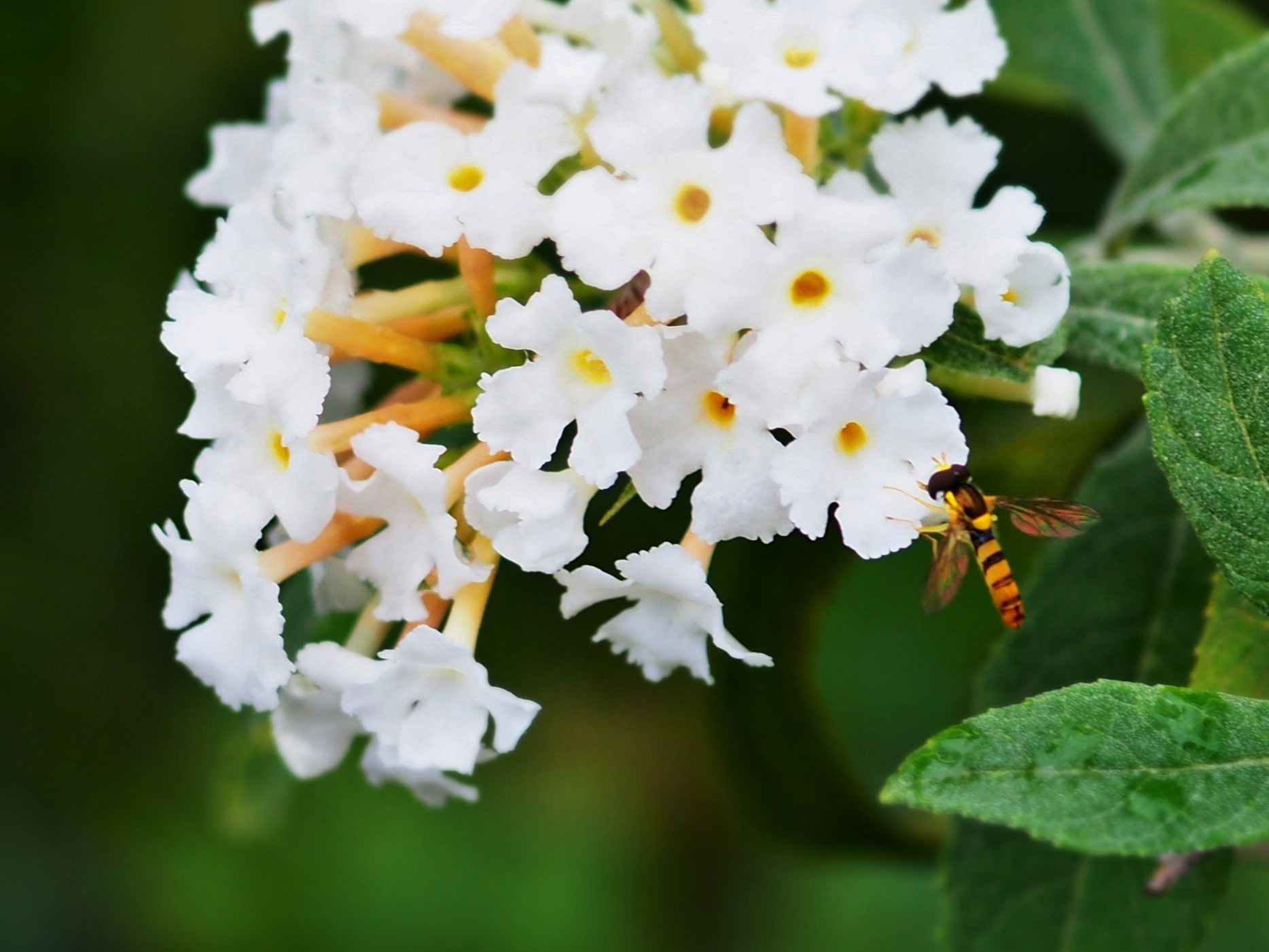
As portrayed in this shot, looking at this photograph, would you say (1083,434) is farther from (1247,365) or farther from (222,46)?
(222,46)

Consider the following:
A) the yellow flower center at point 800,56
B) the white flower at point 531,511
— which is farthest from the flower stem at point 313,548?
the yellow flower center at point 800,56

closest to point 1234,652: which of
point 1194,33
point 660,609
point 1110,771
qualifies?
point 1110,771

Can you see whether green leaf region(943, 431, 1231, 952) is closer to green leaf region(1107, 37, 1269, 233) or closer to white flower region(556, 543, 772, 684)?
green leaf region(1107, 37, 1269, 233)

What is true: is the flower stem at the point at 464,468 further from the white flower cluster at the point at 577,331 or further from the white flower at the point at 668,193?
the white flower at the point at 668,193

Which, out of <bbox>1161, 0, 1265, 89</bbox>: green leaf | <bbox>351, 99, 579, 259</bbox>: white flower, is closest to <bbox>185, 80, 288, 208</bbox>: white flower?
<bbox>351, 99, 579, 259</bbox>: white flower

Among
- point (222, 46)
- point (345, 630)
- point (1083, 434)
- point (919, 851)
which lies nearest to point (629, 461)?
point (345, 630)

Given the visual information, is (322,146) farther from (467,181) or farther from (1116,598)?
(1116,598)
